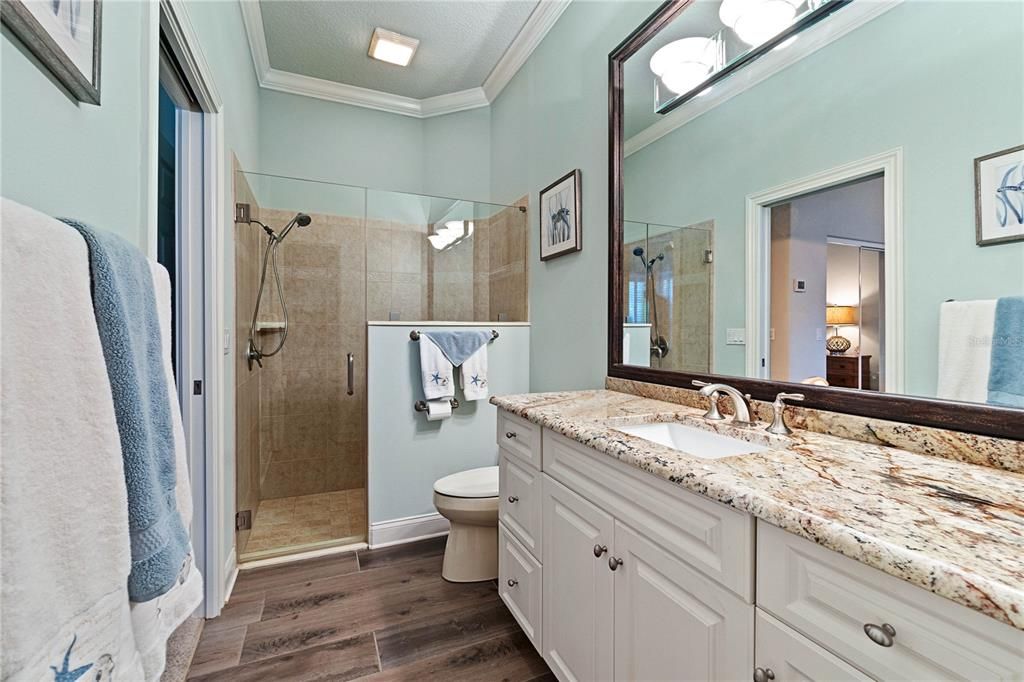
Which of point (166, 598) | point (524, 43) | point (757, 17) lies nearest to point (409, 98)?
point (524, 43)

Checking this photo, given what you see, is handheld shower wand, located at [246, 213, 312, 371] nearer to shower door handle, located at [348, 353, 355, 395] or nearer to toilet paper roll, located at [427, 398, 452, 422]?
shower door handle, located at [348, 353, 355, 395]

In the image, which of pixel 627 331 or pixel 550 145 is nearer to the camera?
pixel 627 331

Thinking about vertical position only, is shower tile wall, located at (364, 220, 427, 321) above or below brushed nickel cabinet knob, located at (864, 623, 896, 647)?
above

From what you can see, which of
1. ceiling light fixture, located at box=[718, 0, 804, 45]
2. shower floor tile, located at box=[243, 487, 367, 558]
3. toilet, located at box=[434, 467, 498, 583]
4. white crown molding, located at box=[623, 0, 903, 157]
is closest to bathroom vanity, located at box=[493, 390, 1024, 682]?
toilet, located at box=[434, 467, 498, 583]

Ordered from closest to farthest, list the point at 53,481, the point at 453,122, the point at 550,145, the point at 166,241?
the point at 53,481
the point at 166,241
the point at 550,145
the point at 453,122

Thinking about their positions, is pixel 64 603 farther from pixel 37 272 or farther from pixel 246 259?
pixel 246 259

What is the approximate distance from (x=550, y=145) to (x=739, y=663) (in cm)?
233

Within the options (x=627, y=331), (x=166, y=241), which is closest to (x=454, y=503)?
(x=627, y=331)

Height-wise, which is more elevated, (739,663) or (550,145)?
(550,145)

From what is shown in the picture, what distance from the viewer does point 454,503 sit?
201 centimetres

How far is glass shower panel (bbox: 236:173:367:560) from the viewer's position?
2.40 metres

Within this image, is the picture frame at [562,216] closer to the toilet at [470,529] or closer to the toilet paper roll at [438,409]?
the toilet paper roll at [438,409]

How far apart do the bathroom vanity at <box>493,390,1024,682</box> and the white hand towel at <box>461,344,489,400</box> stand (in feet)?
3.56

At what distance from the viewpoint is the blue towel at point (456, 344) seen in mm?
2463
